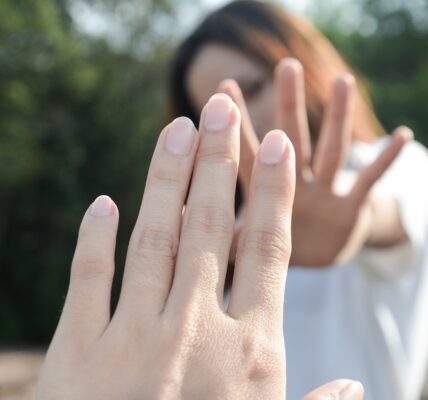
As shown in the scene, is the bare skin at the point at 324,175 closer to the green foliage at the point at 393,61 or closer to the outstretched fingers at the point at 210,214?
the outstretched fingers at the point at 210,214

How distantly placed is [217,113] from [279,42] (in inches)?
43.1

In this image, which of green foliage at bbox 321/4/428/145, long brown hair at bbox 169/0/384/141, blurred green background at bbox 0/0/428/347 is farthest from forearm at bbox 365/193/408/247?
green foliage at bbox 321/4/428/145

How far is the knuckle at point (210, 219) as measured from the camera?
0.89 m

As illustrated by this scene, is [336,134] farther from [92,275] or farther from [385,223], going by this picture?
[92,275]

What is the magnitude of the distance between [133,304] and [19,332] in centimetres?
1245

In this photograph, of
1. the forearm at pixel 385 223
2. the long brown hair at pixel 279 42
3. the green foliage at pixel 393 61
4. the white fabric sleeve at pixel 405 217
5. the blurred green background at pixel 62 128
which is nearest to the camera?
the forearm at pixel 385 223

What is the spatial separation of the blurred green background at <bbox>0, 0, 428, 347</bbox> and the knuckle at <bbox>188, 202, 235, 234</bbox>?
37.1 ft

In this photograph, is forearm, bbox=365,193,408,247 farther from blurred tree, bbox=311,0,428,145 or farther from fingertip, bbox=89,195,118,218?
blurred tree, bbox=311,0,428,145

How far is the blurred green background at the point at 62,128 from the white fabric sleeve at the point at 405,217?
10.5 m

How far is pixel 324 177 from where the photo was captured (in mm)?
1339

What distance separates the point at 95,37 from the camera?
1351 centimetres

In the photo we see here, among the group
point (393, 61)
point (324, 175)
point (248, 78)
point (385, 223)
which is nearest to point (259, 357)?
point (324, 175)

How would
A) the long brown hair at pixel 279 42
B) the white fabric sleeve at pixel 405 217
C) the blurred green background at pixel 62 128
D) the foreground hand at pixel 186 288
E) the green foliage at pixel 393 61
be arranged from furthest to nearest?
the green foliage at pixel 393 61 → the blurred green background at pixel 62 128 → the long brown hair at pixel 279 42 → the white fabric sleeve at pixel 405 217 → the foreground hand at pixel 186 288

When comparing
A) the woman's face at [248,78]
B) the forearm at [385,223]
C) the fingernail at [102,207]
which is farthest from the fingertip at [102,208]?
the woman's face at [248,78]
